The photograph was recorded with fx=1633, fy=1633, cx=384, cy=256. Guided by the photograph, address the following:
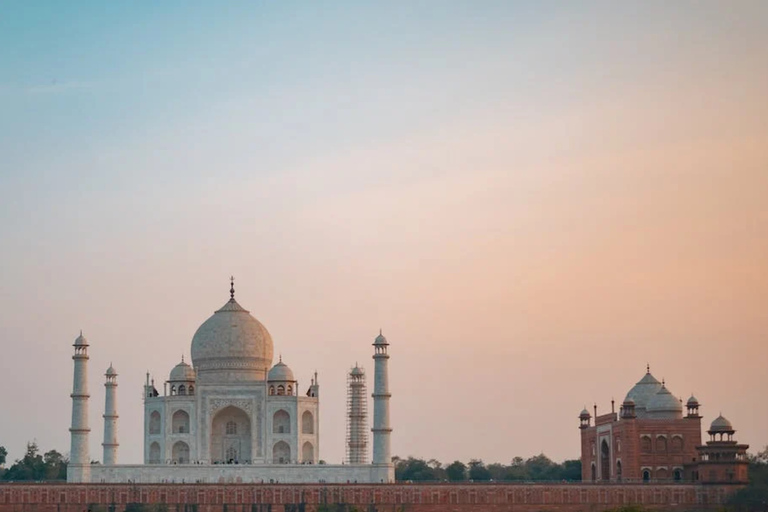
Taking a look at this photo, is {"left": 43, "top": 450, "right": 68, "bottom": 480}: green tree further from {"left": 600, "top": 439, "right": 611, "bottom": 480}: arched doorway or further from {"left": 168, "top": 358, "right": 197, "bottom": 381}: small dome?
{"left": 600, "top": 439, "right": 611, "bottom": 480}: arched doorway

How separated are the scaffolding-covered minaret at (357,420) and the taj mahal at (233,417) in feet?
0.19

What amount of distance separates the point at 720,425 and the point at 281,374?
25192 mm

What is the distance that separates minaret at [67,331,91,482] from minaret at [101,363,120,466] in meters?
3.87

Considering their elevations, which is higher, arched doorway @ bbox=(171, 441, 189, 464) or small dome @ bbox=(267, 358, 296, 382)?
small dome @ bbox=(267, 358, 296, 382)

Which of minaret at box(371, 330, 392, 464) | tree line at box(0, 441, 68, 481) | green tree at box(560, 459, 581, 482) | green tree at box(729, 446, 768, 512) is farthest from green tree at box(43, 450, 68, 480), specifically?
green tree at box(729, 446, 768, 512)

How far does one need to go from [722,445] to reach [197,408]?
97.6 feet

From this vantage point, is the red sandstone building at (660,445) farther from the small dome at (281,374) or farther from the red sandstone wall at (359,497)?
the small dome at (281,374)

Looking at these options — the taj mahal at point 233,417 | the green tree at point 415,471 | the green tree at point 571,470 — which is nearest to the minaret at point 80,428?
the taj mahal at point 233,417

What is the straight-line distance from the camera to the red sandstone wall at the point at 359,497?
8719cm

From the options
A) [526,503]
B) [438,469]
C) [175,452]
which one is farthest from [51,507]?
[438,469]

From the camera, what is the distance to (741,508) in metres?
87.1

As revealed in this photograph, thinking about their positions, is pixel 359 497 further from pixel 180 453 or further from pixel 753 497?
pixel 753 497

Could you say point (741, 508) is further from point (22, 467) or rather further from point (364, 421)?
point (22, 467)

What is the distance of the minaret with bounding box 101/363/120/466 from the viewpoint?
94.4 meters
